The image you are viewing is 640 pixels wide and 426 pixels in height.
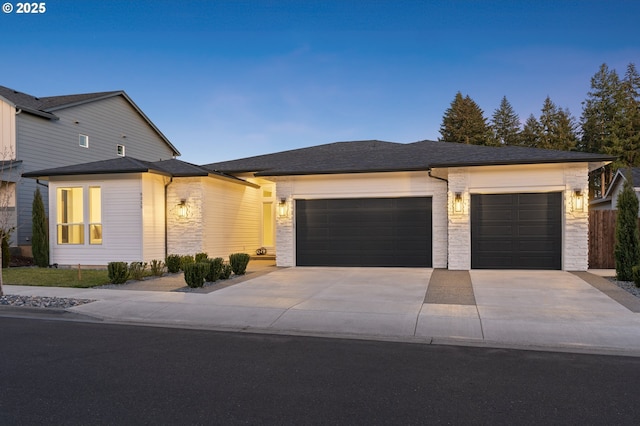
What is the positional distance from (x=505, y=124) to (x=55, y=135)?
45.7 metres

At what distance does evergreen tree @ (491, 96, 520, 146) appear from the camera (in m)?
48.9

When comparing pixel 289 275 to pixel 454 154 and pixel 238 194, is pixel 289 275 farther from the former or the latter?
pixel 454 154

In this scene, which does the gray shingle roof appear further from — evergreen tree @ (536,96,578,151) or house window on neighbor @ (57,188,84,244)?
evergreen tree @ (536,96,578,151)

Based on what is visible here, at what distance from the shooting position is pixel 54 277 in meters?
12.7

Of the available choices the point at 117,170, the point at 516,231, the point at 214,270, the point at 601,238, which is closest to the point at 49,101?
the point at 117,170

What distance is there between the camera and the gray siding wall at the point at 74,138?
18578mm

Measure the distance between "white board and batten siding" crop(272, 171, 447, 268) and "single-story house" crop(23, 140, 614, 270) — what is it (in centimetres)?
4

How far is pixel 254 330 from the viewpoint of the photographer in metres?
7.09

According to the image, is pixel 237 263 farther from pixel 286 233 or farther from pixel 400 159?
pixel 400 159

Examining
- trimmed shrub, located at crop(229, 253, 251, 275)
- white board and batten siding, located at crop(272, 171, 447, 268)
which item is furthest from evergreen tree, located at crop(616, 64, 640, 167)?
trimmed shrub, located at crop(229, 253, 251, 275)

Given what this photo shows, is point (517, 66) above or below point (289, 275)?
above

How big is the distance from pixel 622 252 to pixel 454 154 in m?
6.16

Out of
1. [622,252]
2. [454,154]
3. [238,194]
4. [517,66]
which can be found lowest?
[622,252]

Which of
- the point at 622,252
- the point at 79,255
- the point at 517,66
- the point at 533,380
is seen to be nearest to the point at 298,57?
the point at 517,66
